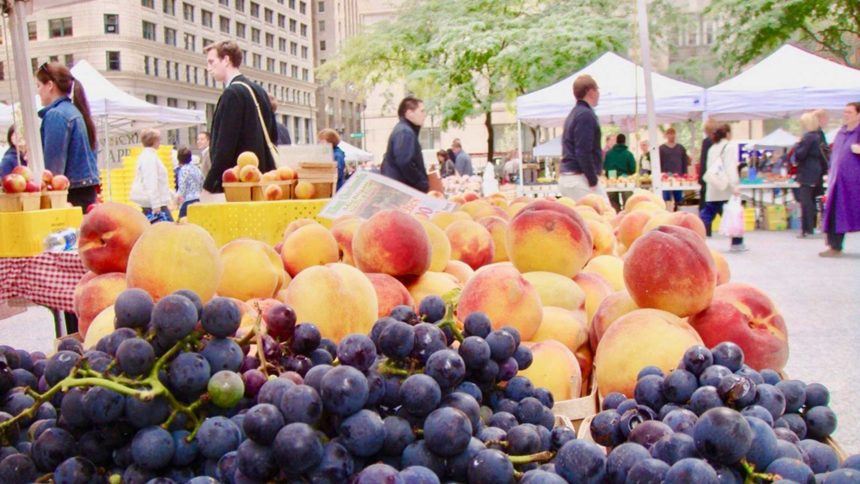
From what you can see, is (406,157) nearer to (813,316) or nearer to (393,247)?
(813,316)

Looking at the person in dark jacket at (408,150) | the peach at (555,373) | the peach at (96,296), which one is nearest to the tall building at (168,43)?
the person in dark jacket at (408,150)


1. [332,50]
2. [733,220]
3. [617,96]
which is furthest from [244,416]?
[332,50]

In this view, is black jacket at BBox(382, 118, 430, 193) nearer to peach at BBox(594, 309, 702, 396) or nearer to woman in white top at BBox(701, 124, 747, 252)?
peach at BBox(594, 309, 702, 396)

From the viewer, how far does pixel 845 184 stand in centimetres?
797

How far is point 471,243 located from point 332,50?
85.1m

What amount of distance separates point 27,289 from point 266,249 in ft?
8.10

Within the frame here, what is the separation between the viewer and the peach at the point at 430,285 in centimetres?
186

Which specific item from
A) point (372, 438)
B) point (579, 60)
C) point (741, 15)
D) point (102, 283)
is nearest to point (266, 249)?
point (102, 283)

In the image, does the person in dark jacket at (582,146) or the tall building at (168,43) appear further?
the tall building at (168,43)

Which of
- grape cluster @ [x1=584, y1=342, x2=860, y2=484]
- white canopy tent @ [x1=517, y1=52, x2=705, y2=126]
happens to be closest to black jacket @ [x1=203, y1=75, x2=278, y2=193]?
grape cluster @ [x1=584, y1=342, x2=860, y2=484]

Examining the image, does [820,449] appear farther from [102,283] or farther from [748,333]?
[102,283]

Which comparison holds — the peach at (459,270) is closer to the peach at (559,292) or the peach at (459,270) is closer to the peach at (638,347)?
the peach at (559,292)

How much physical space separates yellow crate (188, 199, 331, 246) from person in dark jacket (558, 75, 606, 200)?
301 cm

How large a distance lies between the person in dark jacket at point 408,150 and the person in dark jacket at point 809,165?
638 cm
